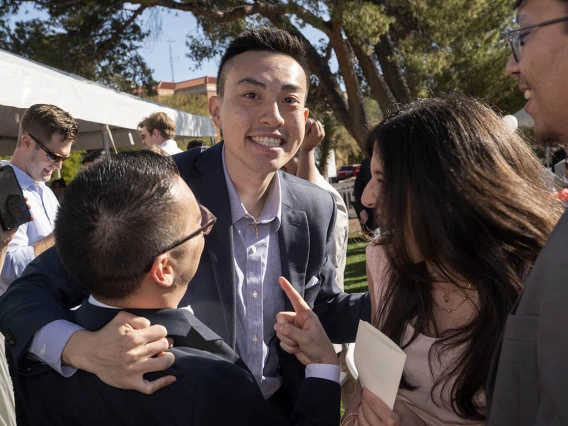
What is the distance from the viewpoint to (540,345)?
0.98 metres

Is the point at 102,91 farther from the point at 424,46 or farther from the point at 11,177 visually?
the point at 424,46

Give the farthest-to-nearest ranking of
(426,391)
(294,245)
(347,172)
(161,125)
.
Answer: (347,172) < (161,125) < (294,245) < (426,391)

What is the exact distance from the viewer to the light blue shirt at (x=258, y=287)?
7.06 ft

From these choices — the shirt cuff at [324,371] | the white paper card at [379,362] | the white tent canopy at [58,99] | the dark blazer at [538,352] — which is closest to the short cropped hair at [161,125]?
the white tent canopy at [58,99]

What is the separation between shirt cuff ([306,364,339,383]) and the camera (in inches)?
66.9

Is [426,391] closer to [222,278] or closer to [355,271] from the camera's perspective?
[222,278]

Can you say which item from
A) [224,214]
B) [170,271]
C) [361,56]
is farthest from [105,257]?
[361,56]

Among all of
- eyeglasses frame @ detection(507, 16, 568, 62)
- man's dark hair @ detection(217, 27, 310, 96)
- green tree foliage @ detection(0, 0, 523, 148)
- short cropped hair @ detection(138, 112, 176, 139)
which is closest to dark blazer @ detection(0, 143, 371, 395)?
man's dark hair @ detection(217, 27, 310, 96)

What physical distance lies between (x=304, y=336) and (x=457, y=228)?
0.57 metres

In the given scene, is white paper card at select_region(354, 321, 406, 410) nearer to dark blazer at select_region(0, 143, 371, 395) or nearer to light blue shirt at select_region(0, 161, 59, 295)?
dark blazer at select_region(0, 143, 371, 395)

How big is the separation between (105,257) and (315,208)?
112 cm

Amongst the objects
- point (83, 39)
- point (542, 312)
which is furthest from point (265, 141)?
point (83, 39)

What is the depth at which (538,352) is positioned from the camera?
0.99 m

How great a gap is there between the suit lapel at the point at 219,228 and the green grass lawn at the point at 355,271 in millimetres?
4820
